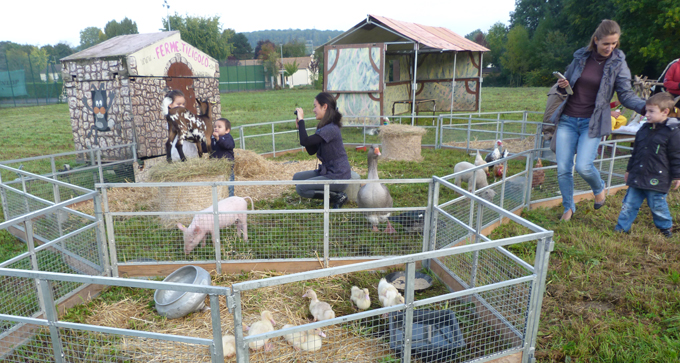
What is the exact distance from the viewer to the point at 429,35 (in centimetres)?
1661

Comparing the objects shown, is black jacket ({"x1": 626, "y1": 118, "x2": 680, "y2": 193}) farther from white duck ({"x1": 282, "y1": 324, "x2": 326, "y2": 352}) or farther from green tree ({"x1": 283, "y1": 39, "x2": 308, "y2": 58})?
green tree ({"x1": 283, "y1": 39, "x2": 308, "y2": 58})

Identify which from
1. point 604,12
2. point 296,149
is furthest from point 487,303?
point 604,12

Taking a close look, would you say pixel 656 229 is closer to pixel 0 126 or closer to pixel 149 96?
pixel 149 96

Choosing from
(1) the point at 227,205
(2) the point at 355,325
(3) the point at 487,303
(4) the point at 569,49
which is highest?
(4) the point at 569,49

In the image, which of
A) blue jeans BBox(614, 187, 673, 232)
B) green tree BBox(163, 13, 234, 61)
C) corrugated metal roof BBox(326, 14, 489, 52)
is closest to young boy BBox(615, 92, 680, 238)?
blue jeans BBox(614, 187, 673, 232)

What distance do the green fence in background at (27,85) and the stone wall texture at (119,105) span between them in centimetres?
2741

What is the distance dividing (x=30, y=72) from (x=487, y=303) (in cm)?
3815

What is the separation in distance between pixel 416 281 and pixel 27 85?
37.4 meters

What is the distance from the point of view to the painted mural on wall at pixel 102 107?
857cm

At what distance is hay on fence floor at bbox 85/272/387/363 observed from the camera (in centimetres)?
312

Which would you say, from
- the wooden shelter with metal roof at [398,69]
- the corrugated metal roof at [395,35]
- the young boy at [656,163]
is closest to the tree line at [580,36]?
the wooden shelter with metal roof at [398,69]

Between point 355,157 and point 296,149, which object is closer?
point 355,157

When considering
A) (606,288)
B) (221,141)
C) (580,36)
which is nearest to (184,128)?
(221,141)

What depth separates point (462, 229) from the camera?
415 centimetres
